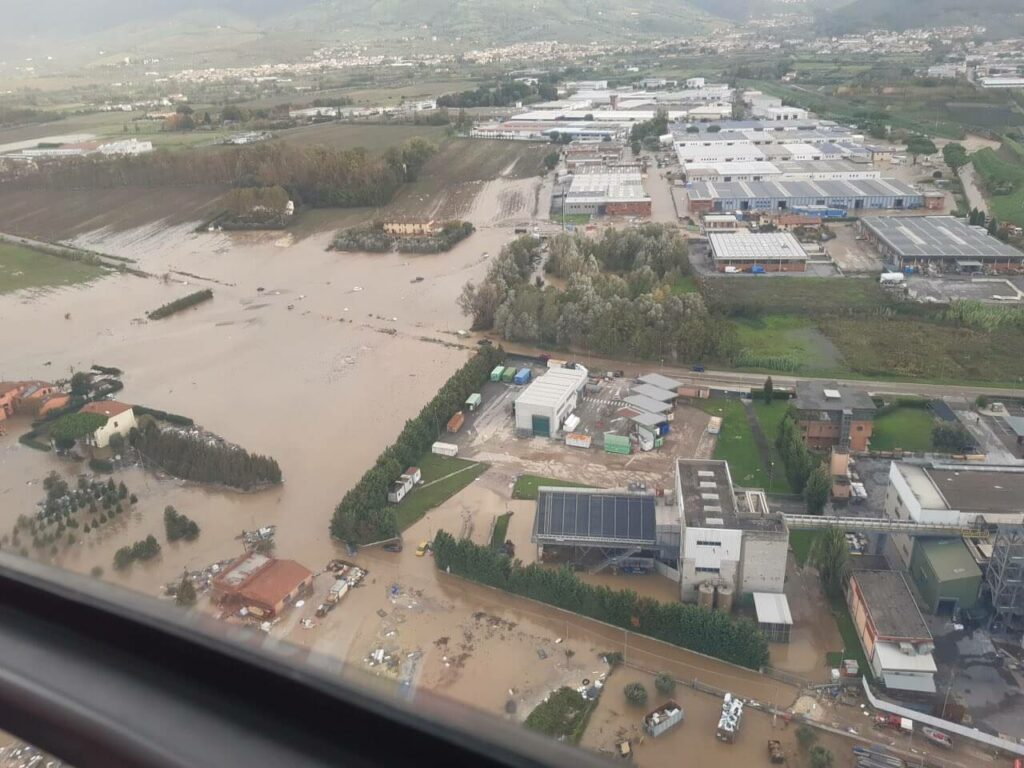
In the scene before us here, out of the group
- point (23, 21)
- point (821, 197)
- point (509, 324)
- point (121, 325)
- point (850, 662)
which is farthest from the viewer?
point (23, 21)

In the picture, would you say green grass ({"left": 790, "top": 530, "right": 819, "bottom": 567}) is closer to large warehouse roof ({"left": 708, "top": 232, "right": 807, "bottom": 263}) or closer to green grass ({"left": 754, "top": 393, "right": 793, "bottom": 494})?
green grass ({"left": 754, "top": 393, "right": 793, "bottom": 494})

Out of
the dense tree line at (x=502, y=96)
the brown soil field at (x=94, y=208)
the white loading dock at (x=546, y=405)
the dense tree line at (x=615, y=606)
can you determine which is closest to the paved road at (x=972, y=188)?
the white loading dock at (x=546, y=405)

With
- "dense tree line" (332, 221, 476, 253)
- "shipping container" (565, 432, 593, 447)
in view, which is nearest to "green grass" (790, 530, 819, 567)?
"shipping container" (565, 432, 593, 447)

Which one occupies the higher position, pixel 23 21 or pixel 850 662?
pixel 23 21

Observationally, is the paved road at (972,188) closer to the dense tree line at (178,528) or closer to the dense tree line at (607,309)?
the dense tree line at (607,309)

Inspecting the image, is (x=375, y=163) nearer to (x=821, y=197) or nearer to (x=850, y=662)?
(x=821, y=197)

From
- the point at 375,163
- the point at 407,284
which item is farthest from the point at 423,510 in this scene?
the point at 375,163
